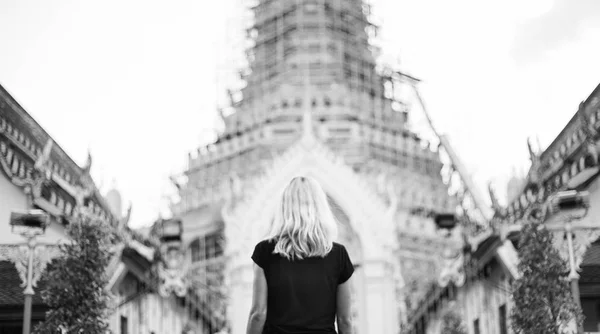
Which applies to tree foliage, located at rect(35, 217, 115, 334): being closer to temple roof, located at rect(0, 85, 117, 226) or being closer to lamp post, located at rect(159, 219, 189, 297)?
temple roof, located at rect(0, 85, 117, 226)

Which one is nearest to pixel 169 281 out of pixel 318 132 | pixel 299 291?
pixel 318 132

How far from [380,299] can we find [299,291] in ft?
70.4

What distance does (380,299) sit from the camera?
25.5m

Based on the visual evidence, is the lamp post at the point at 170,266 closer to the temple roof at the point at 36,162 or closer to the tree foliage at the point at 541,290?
the temple roof at the point at 36,162

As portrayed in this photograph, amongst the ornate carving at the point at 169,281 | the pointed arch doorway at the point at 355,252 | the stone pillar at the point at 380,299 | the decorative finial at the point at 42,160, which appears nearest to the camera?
the decorative finial at the point at 42,160

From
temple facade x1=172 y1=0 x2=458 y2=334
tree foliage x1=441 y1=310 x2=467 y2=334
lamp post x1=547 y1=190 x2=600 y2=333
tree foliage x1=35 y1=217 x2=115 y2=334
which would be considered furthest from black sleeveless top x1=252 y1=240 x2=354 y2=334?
temple facade x1=172 y1=0 x2=458 y2=334

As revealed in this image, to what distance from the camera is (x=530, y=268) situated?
12938 millimetres

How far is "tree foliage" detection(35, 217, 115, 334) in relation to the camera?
37.8 ft

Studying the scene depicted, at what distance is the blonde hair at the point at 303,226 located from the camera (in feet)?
14.3

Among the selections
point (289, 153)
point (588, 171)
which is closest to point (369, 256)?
point (289, 153)

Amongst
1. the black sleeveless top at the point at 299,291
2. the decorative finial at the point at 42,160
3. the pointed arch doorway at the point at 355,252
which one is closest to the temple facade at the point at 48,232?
the decorative finial at the point at 42,160

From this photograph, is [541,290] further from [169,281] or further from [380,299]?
[380,299]

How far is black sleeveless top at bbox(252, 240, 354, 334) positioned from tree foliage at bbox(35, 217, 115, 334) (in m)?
7.41

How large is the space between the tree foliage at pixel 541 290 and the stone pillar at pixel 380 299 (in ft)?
39.7
